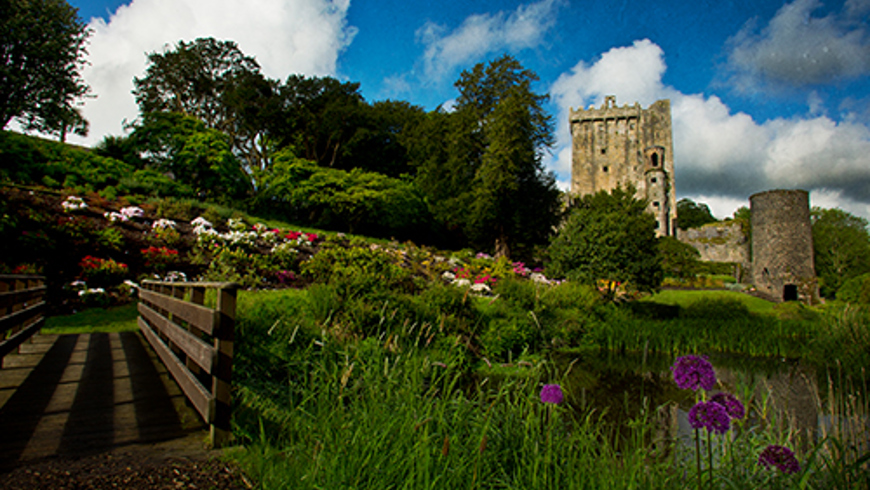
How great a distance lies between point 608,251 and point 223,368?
1093 centimetres

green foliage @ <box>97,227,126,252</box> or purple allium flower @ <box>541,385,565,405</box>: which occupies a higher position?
green foliage @ <box>97,227,126,252</box>

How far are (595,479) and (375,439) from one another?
130 centimetres

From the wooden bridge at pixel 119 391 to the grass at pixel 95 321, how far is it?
2.40 m

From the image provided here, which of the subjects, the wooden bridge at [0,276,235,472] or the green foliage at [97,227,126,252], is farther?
the green foliage at [97,227,126,252]

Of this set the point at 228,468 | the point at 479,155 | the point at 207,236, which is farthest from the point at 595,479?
the point at 479,155

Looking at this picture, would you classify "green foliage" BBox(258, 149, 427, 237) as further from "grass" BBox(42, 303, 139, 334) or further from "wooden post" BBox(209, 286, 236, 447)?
"wooden post" BBox(209, 286, 236, 447)

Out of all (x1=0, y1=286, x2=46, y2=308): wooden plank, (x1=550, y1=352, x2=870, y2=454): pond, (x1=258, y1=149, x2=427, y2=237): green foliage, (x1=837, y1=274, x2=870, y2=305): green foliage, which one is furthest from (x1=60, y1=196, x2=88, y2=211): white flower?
(x1=837, y1=274, x2=870, y2=305): green foliage

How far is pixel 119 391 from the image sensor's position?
370 centimetres

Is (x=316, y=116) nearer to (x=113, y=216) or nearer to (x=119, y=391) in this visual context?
(x=113, y=216)

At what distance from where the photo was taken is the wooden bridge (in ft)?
8.60

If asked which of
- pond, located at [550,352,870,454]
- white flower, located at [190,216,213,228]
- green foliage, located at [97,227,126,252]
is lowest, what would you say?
pond, located at [550,352,870,454]

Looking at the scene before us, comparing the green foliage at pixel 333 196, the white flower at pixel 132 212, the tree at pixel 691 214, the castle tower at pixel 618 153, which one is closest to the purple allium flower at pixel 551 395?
the white flower at pixel 132 212

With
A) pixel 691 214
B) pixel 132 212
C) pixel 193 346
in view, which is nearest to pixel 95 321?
pixel 132 212

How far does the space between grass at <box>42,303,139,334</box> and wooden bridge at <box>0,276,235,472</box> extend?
240 centimetres
